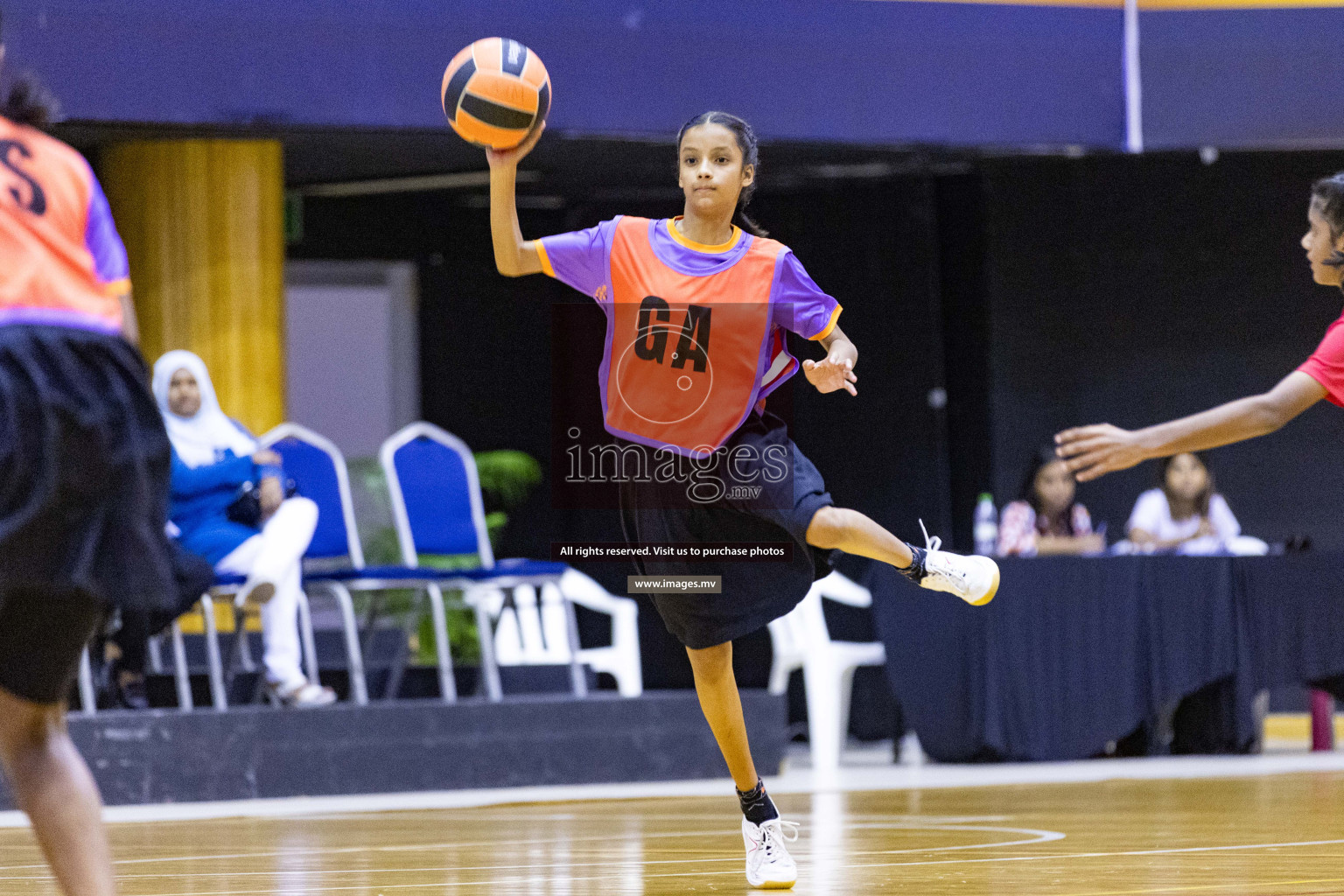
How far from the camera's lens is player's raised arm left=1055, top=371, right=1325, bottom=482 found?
3350 mm

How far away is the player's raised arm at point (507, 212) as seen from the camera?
12.9ft

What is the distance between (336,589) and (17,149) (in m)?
5.08

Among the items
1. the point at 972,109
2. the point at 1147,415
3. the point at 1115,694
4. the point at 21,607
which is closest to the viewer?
the point at 21,607

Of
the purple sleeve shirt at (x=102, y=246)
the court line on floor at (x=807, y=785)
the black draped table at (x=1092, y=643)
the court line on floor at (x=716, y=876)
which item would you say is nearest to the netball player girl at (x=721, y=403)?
the court line on floor at (x=716, y=876)

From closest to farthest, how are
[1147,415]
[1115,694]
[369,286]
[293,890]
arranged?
[293,890] < [1115,694] < [1147,415] < [369,286]

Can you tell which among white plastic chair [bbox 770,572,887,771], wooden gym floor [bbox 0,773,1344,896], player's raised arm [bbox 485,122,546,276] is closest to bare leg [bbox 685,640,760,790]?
wooden gym floor [bbox 0,773,1344,896]

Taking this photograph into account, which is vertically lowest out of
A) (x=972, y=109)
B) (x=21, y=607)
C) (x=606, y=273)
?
(x=21, y=607)

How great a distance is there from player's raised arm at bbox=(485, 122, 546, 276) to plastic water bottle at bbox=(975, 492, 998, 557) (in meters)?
5.68

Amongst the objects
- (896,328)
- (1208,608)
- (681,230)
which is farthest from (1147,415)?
(681,230)

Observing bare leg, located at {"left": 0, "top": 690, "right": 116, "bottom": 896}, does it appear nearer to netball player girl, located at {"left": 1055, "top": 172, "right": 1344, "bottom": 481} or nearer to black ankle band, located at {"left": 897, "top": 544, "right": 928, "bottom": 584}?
netball player girl, located at {"left": 1055, "top": 172, "right": 1344, "bottom": 481}

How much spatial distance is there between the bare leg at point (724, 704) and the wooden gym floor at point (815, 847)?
0.26 m

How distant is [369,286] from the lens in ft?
41.0

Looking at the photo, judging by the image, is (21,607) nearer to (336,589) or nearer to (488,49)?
(488,49)

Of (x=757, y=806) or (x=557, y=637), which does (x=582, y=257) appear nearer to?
(x=757, y=806)
